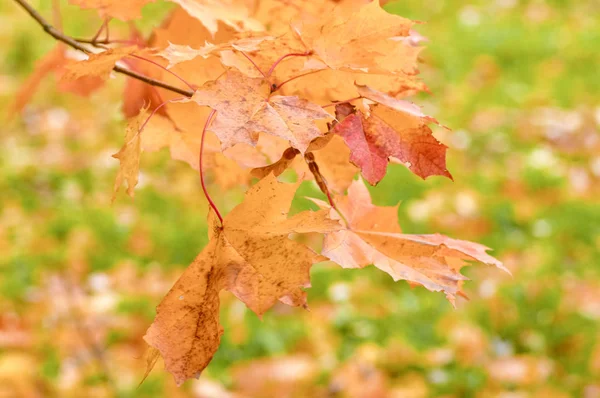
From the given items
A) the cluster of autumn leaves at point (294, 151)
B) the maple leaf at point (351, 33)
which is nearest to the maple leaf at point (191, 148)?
the cluster of autumn leaves at point (294, 151)

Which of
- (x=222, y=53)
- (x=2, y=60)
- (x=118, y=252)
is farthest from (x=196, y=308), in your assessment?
(x=2, y=60)

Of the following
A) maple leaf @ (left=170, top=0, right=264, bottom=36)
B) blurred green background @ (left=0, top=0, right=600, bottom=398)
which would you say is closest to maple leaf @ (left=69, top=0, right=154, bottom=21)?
maple leaf @ (left=170, top=0, right=264, bottom=36)

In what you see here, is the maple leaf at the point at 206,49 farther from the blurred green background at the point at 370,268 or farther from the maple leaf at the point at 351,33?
the blurred green background at the point at 370,268

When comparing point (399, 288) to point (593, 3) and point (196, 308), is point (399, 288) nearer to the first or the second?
point (196, 308)

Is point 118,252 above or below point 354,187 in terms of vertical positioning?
below

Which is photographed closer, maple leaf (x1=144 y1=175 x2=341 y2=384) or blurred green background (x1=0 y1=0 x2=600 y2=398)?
maple leaf (x1=144 y1=175 x2=341 y2=384)

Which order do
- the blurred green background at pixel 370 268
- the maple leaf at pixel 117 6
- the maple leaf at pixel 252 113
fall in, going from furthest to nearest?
the blurred green background at pixel 370 268 → the maple leaf at pixel 117 6 → the maple leaf at pixel 252 113

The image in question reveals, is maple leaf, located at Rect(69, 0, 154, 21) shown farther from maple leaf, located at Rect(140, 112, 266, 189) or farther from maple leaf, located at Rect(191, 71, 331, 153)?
maple leaf, located at Rect(191, 71, 331, 153)
